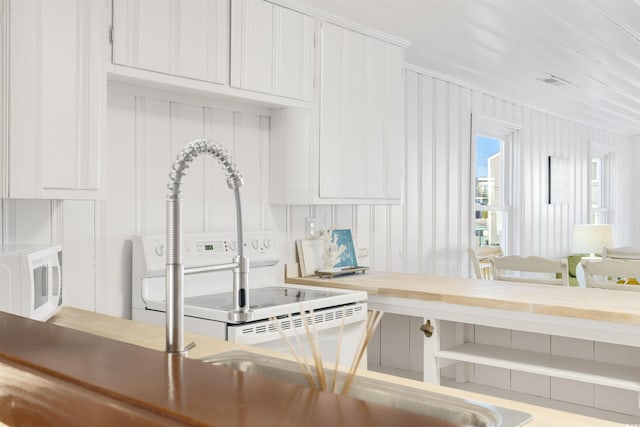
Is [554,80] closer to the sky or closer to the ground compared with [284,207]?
closer to the sky

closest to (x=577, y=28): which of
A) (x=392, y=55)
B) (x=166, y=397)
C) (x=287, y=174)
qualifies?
(x=392, y=55)

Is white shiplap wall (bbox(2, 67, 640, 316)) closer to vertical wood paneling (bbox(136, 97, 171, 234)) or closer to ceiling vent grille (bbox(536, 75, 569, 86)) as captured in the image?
vertical wood paneling (bbox(136, 97, 171, 234))

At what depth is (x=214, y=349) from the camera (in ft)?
5.81

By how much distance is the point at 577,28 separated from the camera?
338 cm

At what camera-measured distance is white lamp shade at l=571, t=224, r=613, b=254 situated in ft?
20.4

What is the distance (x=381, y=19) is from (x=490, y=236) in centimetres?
256

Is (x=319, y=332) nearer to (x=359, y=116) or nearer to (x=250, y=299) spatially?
(x=250, y=299)

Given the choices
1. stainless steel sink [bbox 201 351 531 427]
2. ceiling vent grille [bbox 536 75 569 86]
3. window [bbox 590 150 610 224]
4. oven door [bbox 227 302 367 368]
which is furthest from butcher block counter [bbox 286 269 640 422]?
window [bbox 590 150 610 224]

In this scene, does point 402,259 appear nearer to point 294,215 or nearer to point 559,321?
point 294,215

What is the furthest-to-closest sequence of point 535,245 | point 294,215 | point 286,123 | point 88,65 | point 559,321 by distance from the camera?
point 535,245
point 294,215
point 286,123
point 559,321
point 88,65

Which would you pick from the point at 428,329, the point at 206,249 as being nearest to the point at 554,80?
the point at 428,329

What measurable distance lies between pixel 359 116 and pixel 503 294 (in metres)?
1.20

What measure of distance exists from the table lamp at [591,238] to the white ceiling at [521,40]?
1525 millimetres

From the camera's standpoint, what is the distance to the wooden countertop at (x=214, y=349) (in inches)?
35.2
